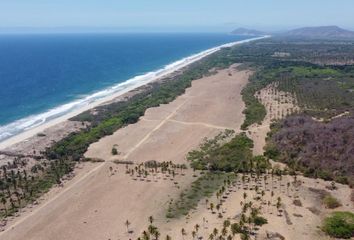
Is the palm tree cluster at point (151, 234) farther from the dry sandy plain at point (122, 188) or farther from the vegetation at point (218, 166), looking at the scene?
the vegetation at point (218, 166)

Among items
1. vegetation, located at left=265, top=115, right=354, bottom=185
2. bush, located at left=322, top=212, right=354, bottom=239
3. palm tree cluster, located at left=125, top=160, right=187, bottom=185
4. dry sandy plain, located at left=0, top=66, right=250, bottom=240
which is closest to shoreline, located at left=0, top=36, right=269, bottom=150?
dry sandy plain, located at left=0, top=66, right=250, bottom=240

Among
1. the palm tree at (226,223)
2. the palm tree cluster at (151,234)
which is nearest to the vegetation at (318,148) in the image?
the palm tree at (226,223)

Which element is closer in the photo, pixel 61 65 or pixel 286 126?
pixel 286 126

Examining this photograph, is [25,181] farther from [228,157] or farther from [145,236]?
[228,157]

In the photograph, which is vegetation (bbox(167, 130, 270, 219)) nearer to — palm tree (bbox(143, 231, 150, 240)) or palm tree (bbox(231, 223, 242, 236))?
palm tree (bbox(231, 223, 242, 236))

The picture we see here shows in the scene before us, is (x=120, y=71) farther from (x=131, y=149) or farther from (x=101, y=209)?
(x=101, y=209)

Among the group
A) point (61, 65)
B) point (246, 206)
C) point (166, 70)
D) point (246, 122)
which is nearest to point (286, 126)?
point (246, 122)
